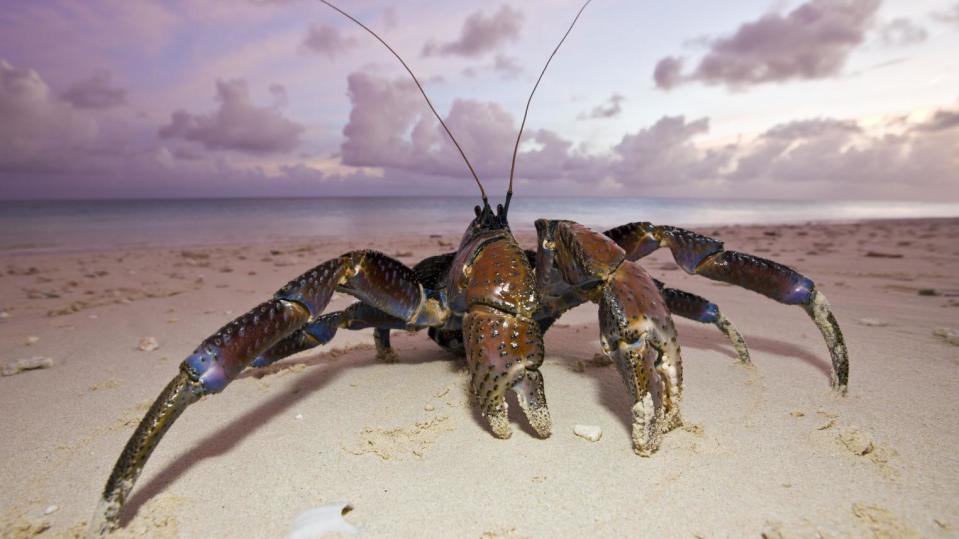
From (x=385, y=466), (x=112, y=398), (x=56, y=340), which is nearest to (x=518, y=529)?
(x=385, y=466)

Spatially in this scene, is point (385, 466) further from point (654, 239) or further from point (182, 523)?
point (654, 239)

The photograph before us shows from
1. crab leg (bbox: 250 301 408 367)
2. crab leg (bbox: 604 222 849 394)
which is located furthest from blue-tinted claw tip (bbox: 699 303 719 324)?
crab leg (bbox: 250 301 408 367)

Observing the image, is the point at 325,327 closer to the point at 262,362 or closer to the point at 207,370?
the point at 262,362

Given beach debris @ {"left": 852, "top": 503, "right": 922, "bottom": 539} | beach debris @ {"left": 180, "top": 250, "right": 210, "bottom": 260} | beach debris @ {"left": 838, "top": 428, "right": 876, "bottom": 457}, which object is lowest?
beach debris @ {"left": 180, "top": 250, "right": 210, "bottom": 260}

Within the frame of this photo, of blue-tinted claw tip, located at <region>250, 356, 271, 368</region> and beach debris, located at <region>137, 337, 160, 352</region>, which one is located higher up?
blue-tinted claw tip, located at <region>250, 356, 271, 368</region>

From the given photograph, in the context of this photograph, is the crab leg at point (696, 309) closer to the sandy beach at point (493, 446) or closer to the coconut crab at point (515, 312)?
the sandy beach at point (493, 446)

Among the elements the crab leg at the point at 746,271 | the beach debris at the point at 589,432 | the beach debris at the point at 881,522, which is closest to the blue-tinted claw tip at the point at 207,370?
the beach debris at the point at 589,432

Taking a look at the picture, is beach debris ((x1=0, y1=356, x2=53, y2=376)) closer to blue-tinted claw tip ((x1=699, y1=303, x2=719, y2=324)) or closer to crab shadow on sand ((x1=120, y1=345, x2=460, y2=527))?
crab shadow on sand ((x1=120, y1=345, x2=460, y2=527))
